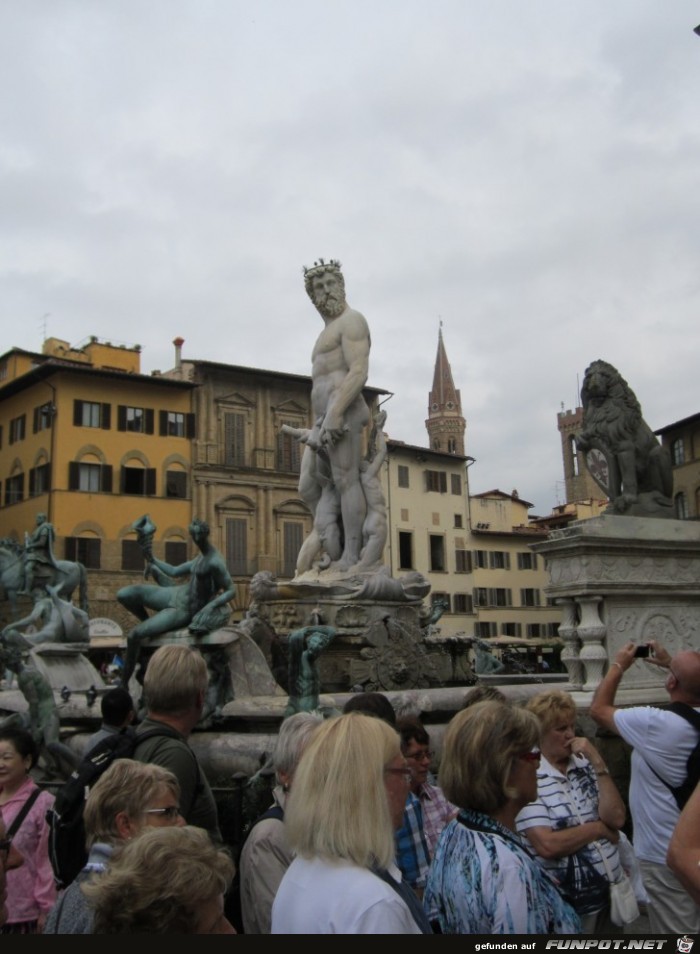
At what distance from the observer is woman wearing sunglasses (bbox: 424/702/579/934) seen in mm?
2646

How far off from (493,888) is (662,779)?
1524mm

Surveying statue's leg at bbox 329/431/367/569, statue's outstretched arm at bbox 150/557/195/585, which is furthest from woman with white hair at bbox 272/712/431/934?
statue's leg at bbox 329/431/367/569

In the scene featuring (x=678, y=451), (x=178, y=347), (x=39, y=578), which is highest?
(x=178, y=347)

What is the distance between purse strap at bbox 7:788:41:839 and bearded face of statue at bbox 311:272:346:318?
795 cm

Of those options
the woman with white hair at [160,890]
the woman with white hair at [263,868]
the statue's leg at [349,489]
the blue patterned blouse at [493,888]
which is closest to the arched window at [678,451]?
the statue's leg at [349,489]

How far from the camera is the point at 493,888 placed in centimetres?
266

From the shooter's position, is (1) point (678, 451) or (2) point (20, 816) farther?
(1) point (678, 451)

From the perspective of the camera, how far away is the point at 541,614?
5941 centimetres

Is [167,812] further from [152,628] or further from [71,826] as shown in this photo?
[152,628]

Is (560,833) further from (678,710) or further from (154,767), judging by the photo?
(154,767)

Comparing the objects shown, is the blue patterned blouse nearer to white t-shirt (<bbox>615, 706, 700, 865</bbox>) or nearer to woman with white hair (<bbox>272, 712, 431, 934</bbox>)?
woman with white hair (<bbox>272, 712, 431, 934</bbox>)

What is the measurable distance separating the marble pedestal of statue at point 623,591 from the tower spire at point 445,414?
109 m

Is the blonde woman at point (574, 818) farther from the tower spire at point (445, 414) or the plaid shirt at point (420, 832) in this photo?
the tower spire at point (445, 414)

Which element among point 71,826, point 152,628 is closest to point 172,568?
point 152,628
